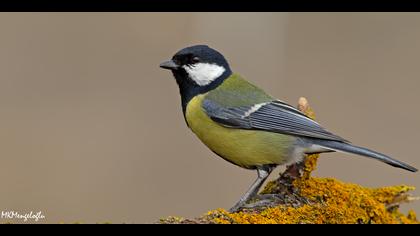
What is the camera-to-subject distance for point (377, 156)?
3.72 meters

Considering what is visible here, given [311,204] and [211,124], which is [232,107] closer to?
[211,124]

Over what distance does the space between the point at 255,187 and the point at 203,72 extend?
1030 millimetres

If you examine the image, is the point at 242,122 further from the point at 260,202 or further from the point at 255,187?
the point at 260,202

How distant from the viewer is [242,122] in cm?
423

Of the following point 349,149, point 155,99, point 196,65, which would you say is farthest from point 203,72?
point 155,99

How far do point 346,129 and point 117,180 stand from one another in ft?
11.1

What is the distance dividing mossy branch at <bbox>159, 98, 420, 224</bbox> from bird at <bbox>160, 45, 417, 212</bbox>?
0.81 feet

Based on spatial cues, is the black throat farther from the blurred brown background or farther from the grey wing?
the blurred brown background

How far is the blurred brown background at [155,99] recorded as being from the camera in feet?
24.6

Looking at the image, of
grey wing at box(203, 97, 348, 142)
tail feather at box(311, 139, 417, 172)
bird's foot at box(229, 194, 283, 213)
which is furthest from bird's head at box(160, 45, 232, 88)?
bird's foot at box(229, 194, 283, 213)

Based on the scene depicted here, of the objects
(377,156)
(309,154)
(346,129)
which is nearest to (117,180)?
(346,129)

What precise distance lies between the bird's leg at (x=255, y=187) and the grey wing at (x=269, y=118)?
28 cm

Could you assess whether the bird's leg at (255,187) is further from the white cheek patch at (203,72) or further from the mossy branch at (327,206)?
the white cheek patch at (203,72)

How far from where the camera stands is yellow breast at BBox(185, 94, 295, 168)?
4.07 meters
